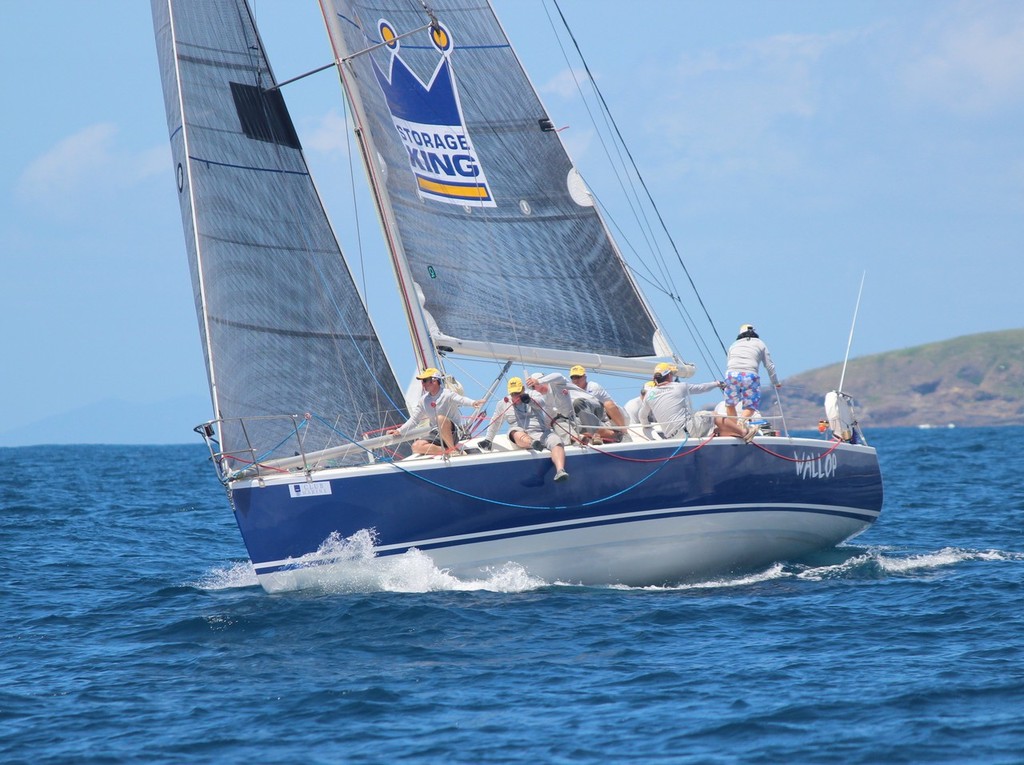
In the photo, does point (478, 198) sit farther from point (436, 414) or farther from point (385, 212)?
point (436, 414)

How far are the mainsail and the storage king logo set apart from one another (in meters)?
1.10

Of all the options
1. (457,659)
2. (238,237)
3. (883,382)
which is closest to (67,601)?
(238,237)

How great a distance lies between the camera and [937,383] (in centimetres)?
15750

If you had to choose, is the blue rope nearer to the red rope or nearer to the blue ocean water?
the blue ocean water

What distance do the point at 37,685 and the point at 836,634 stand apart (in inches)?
231

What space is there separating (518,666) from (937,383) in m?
157

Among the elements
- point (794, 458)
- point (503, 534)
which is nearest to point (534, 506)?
point (503, 534)

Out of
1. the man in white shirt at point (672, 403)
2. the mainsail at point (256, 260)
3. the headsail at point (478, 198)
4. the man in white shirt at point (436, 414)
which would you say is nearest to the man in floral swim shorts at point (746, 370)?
the man in white shirt at point (672, 403)

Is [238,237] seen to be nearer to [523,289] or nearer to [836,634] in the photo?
[523,289]

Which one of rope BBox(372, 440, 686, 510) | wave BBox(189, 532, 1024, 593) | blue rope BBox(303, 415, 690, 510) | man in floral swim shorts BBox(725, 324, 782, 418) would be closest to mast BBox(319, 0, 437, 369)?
blue rope BBox(303, 415, 690, 510)

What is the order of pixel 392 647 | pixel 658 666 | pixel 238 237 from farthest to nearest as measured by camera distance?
pixel 238 237 < pixel 392 647 < pixel 658 666

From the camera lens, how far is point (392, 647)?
9695 millimetres

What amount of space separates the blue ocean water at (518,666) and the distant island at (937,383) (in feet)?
419

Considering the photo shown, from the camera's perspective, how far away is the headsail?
13055 mm
